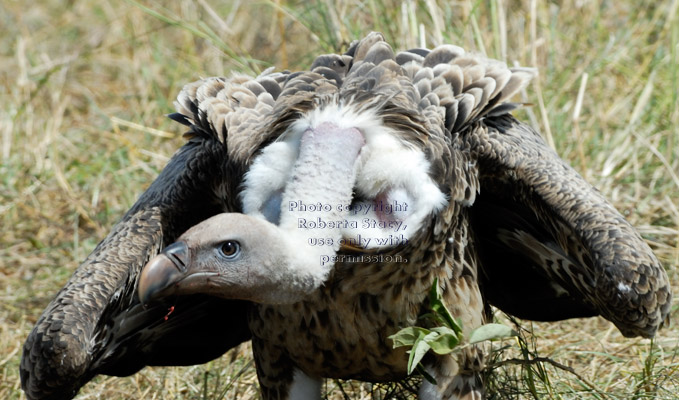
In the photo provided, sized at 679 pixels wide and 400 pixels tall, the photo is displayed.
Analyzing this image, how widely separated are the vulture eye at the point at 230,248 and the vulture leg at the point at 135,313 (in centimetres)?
89

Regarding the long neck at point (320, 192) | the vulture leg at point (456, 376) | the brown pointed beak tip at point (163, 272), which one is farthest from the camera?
the vulture leg at point (456, 376)

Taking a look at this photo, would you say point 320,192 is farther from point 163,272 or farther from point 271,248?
point 163,272

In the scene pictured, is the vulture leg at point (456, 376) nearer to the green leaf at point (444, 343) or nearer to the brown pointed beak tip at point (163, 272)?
the green leaf at point (444, 343)

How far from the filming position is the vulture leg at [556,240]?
4199mm

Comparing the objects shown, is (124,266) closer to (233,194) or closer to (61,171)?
(233,194)

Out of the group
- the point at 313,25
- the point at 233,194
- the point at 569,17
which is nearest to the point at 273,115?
the point at 233,194

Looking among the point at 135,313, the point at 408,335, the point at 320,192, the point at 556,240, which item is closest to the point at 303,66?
the point at 135,313

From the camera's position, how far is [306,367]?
4613mm

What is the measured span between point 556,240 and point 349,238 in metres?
1.06

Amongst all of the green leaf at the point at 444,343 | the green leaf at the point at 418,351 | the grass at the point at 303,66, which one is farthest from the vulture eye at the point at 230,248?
the grass at the point at 303,66

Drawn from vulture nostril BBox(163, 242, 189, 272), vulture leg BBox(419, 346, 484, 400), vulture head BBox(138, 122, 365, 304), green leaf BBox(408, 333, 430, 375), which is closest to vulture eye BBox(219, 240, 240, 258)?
vulture head BBox(138, 122, 365, 304)

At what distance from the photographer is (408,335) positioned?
166 inches

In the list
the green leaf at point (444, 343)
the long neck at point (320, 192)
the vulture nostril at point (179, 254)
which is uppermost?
the long neck at point (320, 192)

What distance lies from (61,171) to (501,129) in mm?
3601
